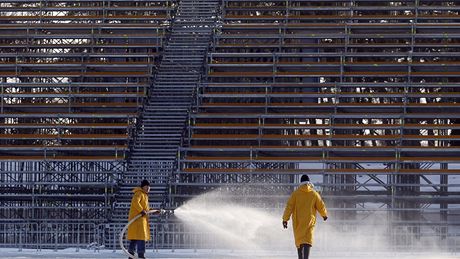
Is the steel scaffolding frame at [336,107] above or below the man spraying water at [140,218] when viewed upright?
above

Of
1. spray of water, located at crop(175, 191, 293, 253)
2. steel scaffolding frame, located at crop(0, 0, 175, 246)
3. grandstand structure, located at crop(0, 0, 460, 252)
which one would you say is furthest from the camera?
A: steel scaffolding frame, located at crop(0, 0, 175, 246)

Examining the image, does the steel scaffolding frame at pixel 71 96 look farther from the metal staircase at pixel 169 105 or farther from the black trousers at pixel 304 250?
the black trousers at pixel 304 250

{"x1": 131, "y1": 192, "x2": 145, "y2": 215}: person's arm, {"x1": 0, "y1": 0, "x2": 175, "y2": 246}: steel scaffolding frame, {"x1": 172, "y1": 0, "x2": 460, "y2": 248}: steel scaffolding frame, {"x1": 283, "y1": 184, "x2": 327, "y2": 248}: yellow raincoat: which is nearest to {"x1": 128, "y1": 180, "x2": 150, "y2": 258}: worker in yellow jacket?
{"x1": 131, "y1": 192, "x2": 145, "y2": 215}: person's arm

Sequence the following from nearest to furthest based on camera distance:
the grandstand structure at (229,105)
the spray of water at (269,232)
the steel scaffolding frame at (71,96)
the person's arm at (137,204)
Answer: the person's arm at (137,204) → the spray of water at (269,232) → the grandstand structure at (229,105) → the steel scaffolding frame at (71,96)

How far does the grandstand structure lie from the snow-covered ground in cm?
280

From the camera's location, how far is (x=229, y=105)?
126 ft

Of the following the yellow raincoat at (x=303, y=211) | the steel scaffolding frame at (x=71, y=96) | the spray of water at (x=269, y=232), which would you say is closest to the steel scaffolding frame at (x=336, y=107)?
the spray of water at (x=269, y=232)

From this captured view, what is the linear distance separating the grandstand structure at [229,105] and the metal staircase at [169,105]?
0.05 meters

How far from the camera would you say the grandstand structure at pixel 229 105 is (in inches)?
1425

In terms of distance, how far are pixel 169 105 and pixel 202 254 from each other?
10.1 m

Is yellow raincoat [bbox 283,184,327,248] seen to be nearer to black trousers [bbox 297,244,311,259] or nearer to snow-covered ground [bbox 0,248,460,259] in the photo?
black trousers [bbox 297,244,311,259]

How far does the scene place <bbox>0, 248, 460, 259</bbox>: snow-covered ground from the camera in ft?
94.2

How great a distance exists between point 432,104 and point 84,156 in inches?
380

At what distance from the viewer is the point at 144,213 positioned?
23.6 meters
